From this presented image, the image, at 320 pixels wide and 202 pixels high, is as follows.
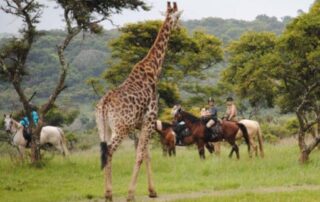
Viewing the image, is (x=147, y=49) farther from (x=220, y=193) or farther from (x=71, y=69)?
(x=71, y=69)

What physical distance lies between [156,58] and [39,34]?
974 centimetres

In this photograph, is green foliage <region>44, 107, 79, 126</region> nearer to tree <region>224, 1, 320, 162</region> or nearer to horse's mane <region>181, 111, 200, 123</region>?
horse's mane <region>181, 111, 200, 123</region>

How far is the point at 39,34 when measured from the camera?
21094 millimetres

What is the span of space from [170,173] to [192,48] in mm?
16207

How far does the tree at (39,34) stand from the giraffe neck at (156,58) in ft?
24.4

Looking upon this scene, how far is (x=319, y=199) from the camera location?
10.8 meters

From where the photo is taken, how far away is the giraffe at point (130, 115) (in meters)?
11.3

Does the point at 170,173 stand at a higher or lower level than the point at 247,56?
lower

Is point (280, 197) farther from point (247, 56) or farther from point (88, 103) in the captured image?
point (88, 103)

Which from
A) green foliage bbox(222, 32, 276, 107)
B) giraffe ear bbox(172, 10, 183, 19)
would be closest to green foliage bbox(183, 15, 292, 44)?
green foliage bbox(222, 32, 276, 107)

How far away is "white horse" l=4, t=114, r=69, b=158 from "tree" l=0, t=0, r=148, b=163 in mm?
1113

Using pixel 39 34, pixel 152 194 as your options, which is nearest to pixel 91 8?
pixel 39 34

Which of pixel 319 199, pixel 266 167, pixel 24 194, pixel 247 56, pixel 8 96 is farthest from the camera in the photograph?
pixel 8 96

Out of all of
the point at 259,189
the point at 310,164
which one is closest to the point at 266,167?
the point at 310,164
